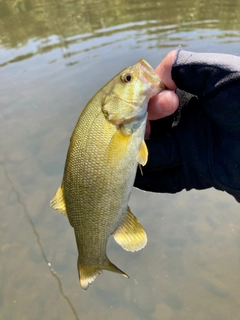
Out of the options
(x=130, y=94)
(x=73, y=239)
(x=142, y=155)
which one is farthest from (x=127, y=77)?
(x=73, y=239)

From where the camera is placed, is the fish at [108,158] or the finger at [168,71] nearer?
the fish at [108,158]

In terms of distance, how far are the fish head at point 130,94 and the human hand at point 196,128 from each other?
11 centimetres

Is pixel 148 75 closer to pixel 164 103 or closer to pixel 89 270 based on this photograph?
pixel 164 103

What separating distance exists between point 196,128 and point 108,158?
0.81m

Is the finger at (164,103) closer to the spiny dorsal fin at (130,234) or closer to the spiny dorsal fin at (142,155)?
the spiny dorsal fin at (142,155)

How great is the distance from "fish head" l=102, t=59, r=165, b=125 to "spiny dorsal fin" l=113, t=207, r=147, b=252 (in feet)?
1.74

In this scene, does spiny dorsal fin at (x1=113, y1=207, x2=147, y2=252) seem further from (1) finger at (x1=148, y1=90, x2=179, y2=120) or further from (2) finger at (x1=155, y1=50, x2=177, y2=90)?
(2) finger at (x1=155, y1=50, x2=177, y2=90)

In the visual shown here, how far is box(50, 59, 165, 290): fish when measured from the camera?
167cm

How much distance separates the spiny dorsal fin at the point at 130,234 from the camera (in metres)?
1.83

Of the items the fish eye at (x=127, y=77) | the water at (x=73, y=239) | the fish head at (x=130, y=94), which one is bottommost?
→ the water at (x=73, y=239)

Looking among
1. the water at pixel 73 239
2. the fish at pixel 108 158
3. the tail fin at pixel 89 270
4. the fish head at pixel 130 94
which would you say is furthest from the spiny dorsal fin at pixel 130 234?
the water at pixel 73 239

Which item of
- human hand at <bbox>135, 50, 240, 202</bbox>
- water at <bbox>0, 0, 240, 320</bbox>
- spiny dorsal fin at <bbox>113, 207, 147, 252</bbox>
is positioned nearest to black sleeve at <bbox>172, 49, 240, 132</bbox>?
human hand at <bbox>135, 50, 240, 202</bbox>

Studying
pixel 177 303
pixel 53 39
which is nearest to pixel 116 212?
pixel 177 303

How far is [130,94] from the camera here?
5.71ft
